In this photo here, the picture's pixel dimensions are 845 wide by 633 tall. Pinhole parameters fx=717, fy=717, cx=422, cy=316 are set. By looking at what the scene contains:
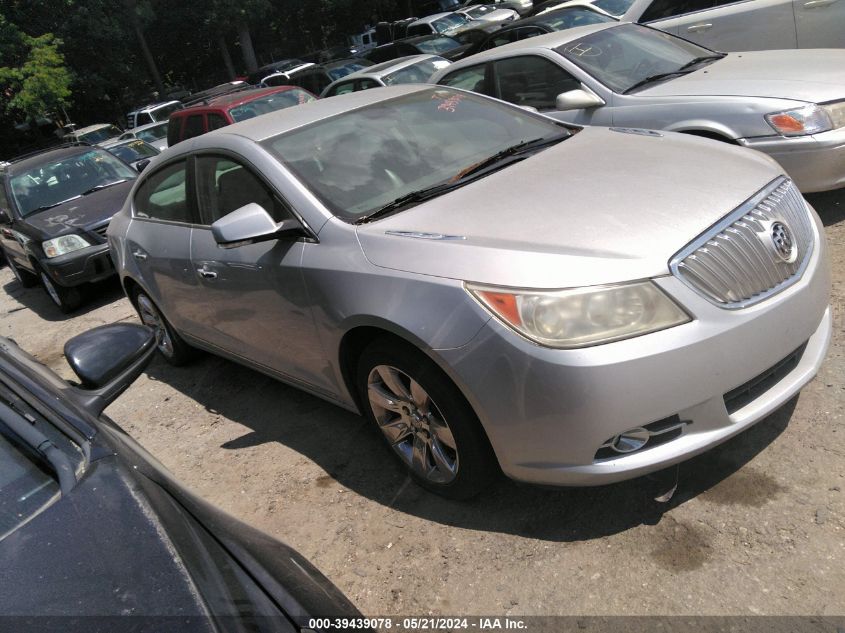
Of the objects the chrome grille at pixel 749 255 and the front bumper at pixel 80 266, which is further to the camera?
the front bumper at pixel 80 266

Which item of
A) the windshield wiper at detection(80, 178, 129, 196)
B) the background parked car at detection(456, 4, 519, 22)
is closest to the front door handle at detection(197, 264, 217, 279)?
the windshield wiper at detection(80, 178, 129, 196)

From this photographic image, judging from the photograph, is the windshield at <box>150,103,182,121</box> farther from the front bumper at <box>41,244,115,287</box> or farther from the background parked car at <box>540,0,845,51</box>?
the background parked car at <box>540,0,845,51</box>

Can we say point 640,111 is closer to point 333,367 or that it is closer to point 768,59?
point 768,59

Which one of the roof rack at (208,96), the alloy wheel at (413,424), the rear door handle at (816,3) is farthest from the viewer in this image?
the roof rack at (208,96)

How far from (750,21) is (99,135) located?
55.7 feet

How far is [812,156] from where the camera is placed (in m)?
4.53

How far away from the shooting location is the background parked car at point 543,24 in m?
9.99

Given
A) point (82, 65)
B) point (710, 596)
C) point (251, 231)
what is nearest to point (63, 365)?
point (251, 231)

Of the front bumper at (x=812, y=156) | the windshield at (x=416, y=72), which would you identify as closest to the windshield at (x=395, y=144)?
the front bumper at (x=812, y=156)

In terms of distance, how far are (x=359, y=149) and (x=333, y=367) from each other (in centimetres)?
109

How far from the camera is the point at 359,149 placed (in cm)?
353

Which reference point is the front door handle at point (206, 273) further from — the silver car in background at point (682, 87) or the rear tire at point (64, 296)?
the rear tire at point (64, 296)

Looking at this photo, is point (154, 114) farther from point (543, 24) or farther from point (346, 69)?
point (543, 24)

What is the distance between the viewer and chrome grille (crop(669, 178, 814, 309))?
247 centimetres
